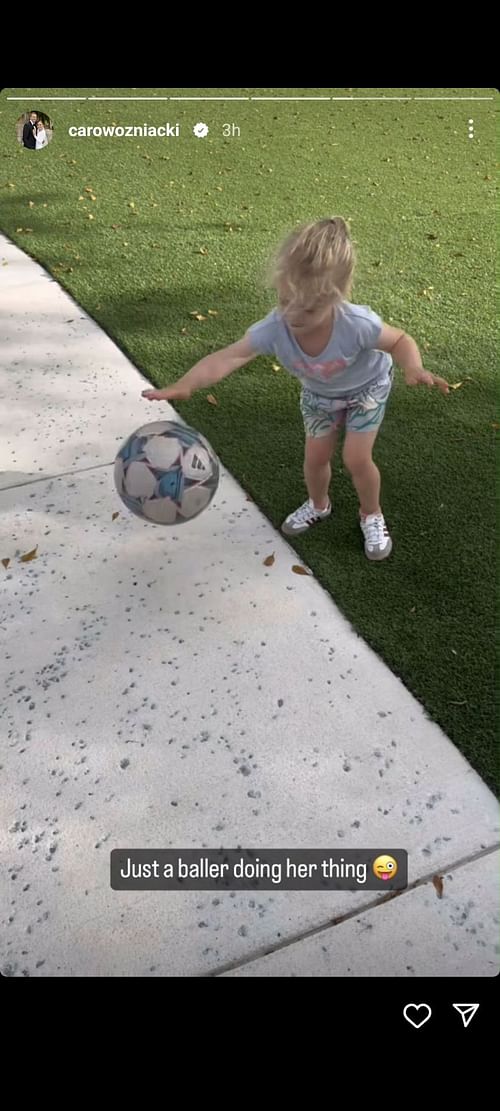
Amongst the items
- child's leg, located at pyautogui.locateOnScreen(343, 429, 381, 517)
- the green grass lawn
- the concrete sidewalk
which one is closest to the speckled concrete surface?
the concrete sidewalk

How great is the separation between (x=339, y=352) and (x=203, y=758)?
4.58 ft

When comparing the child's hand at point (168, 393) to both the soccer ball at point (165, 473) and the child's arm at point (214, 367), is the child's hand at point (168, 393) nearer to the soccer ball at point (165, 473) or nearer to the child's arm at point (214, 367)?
the child's arm at point (214, 367)

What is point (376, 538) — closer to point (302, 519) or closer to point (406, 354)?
point (302, 519)

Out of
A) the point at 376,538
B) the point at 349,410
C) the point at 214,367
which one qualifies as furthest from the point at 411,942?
the point at 214,367

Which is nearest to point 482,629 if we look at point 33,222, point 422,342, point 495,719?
point 495,719

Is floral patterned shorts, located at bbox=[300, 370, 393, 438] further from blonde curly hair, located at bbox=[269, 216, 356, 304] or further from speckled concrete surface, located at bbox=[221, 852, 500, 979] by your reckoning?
speckled concrete surface, located at bbox=[221, 852, 500, 979]

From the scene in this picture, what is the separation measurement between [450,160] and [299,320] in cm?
669

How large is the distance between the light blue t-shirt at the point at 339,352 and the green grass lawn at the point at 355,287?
0.69 m

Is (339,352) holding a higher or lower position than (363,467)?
higher

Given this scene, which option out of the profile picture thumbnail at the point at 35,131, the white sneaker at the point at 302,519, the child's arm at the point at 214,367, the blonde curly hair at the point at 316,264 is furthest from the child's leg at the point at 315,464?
the profile picture thumbnail at the point at 35,131

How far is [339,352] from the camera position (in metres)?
2.91

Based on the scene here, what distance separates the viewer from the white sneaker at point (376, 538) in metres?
3.35

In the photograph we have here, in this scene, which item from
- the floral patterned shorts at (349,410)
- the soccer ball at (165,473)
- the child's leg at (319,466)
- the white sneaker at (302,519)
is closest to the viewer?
the soccer ball at (165,473)

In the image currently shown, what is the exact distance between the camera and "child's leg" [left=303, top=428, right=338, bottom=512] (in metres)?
3.29
